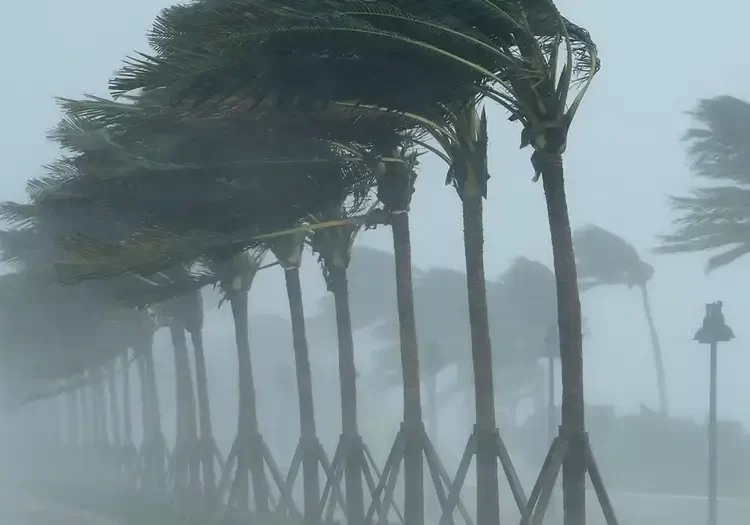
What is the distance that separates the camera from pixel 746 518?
60.1 feet

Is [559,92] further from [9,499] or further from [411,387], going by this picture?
[9,499]

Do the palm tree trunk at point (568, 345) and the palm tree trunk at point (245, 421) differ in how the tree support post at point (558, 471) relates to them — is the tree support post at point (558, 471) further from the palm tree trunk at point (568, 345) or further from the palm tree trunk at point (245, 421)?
the palm tree trunk at point (245, 421)

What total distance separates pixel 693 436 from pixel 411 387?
1515cm

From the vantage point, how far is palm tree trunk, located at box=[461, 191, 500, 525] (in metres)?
11.6

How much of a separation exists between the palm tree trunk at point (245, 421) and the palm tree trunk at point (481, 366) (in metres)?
8.03

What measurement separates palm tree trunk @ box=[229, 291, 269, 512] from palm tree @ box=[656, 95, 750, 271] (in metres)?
8.38

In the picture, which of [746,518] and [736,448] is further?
[736,448]

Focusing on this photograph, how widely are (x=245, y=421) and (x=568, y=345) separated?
10977 millimetres

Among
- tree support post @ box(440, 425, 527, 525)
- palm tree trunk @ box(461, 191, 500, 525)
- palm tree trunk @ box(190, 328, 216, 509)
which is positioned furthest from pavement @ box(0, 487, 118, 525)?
palm tree trunk @ box(461, 191, 500, 525)

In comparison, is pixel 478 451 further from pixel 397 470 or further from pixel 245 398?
pixel 245 398

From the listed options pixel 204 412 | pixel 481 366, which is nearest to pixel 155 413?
pixel 204 412

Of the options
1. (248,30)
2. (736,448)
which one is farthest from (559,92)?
(736,448)

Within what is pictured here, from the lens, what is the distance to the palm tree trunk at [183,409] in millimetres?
25531

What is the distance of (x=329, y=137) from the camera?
12.9 metres
